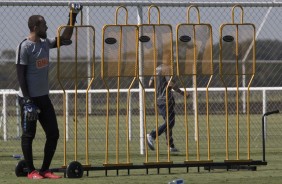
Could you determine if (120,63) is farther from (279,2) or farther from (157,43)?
(279,2)

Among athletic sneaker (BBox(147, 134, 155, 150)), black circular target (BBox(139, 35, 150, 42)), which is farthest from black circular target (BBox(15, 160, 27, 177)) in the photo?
athletic sneaker (BBox(147, 134, 155, 150))

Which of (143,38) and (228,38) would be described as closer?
(143,38)

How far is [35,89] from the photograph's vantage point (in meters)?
15.3

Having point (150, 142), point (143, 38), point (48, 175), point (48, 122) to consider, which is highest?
point (143, 38)

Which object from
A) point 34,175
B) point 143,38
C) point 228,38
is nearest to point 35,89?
point 34,175

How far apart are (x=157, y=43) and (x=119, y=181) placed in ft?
7.30

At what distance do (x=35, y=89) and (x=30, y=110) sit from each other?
315mm

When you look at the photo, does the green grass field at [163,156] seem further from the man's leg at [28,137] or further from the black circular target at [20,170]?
the man's leg at [28,137]

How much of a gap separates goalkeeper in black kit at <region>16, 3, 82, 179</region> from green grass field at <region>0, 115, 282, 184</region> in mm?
437

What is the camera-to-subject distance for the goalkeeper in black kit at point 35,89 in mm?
15148

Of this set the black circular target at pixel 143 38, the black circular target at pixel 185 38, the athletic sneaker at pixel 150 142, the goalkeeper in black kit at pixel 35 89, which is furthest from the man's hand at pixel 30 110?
the athletic sneaker at pixel 150 142

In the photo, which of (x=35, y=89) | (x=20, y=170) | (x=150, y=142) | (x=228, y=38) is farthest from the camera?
(x=150, y=142)

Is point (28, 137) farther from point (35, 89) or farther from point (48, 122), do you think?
point (35, 89)

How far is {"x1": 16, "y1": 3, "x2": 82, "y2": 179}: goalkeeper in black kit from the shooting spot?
15.1 meters
